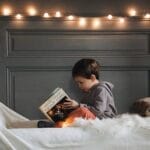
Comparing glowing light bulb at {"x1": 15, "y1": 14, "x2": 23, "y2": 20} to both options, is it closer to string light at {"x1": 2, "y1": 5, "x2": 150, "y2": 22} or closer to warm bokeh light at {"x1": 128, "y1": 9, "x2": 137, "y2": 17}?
string light at {"x1": 2, "y1": 5, "x2": 150, "y2": 22}

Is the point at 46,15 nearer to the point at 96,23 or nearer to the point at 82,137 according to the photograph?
the point at 96,23

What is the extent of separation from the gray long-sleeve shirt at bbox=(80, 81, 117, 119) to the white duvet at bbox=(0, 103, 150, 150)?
0.40 metres

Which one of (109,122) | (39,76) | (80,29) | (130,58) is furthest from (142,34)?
(109,122)

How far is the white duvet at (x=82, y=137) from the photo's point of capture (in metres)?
1.21

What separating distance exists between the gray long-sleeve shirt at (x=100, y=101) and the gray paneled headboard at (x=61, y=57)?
58 cm

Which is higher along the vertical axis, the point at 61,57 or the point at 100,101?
the point at 61,57

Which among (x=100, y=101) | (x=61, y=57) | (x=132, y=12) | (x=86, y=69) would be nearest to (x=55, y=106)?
(x=100, y=101)

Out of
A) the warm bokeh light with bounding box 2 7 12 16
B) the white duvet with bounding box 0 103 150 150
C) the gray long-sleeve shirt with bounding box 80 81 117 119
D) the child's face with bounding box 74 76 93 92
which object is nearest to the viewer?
the white duvet with bounding box 0 103 150 150

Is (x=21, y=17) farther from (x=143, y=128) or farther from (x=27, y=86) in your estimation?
(x=143, y=128)

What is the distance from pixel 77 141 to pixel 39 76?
1155mm

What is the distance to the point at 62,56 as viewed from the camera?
2.34m

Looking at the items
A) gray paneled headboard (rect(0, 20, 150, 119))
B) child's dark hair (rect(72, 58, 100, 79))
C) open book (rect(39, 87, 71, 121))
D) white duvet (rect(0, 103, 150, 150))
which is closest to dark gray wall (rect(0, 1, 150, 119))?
gray paneled headboard (rect(0, 20, 150, 119))

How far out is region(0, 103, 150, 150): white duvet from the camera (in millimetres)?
1206

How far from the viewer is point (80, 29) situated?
7.73ft
